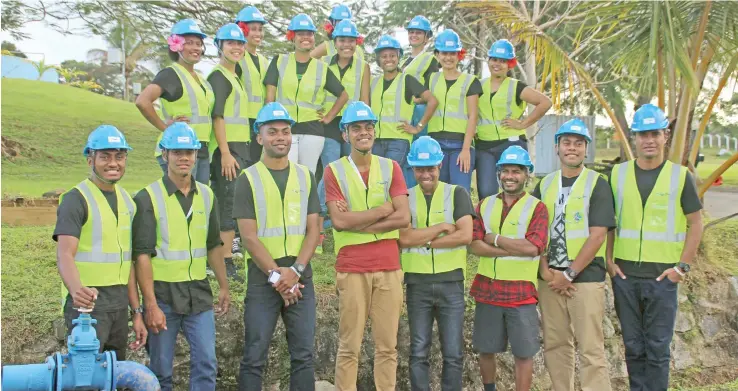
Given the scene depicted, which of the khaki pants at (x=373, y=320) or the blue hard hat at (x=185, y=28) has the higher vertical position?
the blue hard hat at (x=185, y=28)

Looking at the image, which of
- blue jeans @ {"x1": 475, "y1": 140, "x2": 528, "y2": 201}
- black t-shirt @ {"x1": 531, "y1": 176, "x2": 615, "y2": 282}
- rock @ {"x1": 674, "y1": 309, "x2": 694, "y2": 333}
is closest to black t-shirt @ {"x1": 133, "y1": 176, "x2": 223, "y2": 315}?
black t-shirt @ {"x1": 531, "y1": 176, "x2": 615, "y2": 282}

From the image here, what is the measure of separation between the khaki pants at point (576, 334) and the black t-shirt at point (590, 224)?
0.35ft

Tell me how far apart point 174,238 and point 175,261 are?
0.18 m

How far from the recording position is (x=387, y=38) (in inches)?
330

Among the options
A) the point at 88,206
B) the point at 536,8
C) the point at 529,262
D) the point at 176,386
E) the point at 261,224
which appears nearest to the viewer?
the point at 88,206

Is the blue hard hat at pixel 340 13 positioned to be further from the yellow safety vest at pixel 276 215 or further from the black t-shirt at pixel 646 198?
the black t-shirt at pixel 646 198

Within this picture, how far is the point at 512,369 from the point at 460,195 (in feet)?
10.4

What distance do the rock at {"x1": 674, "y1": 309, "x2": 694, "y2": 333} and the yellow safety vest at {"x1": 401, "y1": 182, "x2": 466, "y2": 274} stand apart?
5.48 metres

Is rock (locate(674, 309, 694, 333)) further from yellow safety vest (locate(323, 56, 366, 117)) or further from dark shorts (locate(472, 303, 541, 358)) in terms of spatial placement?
yellow safety vest (locate(323, 56, 366, 117))

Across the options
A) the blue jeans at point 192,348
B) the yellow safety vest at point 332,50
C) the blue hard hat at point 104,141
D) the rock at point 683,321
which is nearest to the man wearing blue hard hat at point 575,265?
the blue jeans at point 192,348

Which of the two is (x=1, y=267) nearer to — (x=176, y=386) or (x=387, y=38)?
(x=176, y=386)

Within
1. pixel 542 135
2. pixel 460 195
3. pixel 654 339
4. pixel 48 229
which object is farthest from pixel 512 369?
pixel 542 135

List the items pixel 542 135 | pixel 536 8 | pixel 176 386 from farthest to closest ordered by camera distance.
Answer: pixel 542 135 < pixel 536 8 < pixel 176 386

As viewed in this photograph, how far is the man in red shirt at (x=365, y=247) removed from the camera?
253 inches
